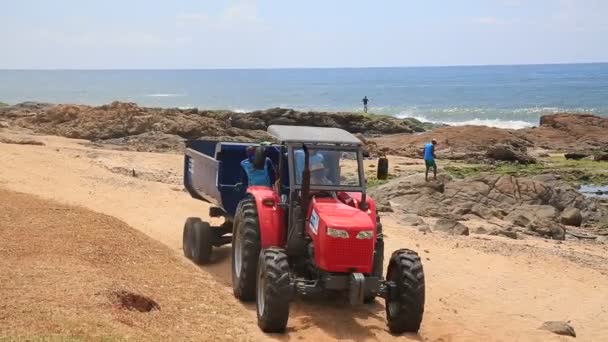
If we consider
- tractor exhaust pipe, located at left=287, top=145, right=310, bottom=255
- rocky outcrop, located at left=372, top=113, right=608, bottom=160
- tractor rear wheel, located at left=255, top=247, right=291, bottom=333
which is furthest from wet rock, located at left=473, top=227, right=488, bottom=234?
rocky outcrop, located at left=372, top=113, right=608, bottom=160

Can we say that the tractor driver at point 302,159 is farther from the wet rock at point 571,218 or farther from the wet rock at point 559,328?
the wet rock at point 571,218

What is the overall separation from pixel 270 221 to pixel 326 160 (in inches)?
41.2

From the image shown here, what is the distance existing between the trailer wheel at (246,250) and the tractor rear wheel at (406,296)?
5.79 feet

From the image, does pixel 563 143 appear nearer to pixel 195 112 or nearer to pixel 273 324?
pixel 195 112

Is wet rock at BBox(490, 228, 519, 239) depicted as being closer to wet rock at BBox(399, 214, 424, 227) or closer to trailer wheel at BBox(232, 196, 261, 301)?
wet rock at BBox(399, 214, 424, 227)

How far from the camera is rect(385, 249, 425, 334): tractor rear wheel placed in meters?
8.91

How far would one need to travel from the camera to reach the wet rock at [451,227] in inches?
709

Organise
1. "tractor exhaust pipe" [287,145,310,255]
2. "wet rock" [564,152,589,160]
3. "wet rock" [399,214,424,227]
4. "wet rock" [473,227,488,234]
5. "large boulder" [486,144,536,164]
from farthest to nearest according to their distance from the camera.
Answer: "wet rock" [564,152,589,160], "large boulder" [486,144,536,164], "wet rock" [473,227,488,234], "wet rock" [399,214,424,227], "tractor exhaust pipe" [287,145,310,255]

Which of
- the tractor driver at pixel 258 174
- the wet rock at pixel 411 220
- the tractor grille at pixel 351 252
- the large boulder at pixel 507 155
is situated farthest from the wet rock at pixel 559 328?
the large boulder at pixel 507 155

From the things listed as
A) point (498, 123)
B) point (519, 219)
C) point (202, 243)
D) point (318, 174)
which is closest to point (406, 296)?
point (318, 174)

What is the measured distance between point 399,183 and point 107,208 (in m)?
10.2

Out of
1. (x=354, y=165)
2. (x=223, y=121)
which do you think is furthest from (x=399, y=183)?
(x=223, y=121)

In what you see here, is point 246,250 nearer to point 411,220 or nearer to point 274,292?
point 274,292

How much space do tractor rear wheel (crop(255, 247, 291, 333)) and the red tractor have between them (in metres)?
0.01
